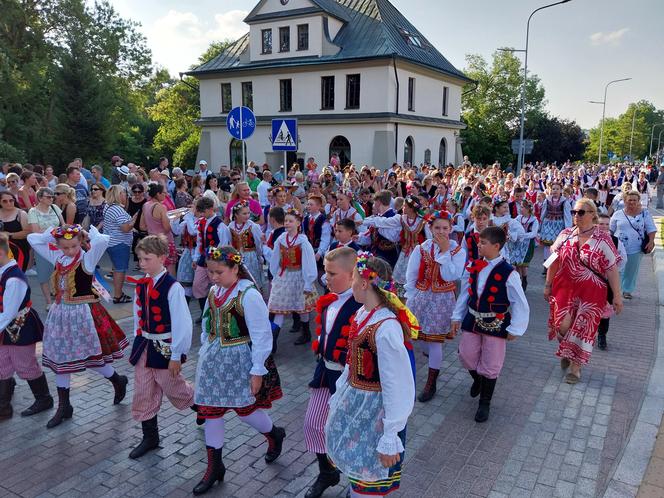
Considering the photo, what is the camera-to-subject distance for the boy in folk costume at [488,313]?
4.99m

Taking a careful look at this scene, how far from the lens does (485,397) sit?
5.33 m

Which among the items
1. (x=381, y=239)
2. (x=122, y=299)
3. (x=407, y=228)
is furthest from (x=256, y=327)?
(x=122, y=299)

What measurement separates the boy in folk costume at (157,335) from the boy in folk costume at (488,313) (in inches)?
108

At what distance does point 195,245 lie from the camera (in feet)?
27.1

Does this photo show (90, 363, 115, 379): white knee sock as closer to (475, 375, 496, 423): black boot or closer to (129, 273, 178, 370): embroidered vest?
(129, 273, 178, 370): embroidered vest

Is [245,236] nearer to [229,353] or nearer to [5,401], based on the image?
[5,401]

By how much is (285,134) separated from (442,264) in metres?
5.81

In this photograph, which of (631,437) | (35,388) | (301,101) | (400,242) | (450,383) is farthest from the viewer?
(301,101)

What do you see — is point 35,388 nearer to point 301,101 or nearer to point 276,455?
point 276,455

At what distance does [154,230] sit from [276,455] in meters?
5.34

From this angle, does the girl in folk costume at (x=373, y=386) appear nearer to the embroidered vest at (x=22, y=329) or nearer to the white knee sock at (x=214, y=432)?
the white knee sock at (x=214, y=432)

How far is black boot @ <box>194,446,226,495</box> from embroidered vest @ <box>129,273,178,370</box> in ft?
2.60

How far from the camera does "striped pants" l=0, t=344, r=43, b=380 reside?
202 inches

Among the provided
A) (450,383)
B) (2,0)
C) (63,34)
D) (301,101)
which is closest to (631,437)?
(450,383)
